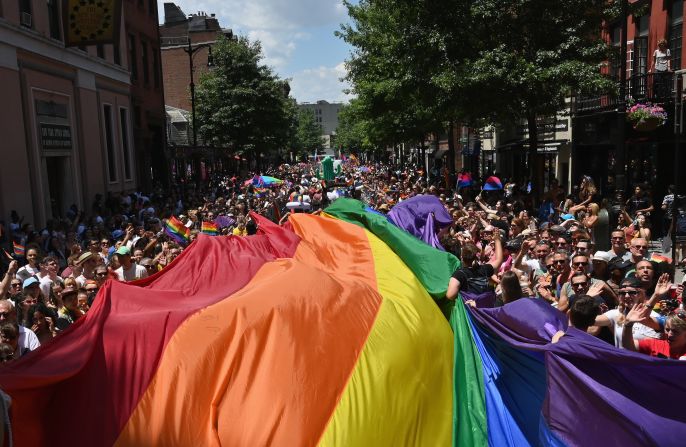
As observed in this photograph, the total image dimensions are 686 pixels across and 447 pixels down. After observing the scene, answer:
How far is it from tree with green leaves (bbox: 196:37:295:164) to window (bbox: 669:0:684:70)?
27.1m

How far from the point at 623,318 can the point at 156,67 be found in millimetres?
34185

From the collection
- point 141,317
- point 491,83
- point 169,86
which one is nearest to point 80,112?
point 491,83

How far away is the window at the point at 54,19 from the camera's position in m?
21.2

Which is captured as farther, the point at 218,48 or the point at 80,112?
the point at 218,48

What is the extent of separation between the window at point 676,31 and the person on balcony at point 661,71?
89cm

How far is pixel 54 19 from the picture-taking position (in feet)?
70.5

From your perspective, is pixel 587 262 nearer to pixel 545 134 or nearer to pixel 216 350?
pixel 216 350

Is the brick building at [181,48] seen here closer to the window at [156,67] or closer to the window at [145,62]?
the window at [156,67]

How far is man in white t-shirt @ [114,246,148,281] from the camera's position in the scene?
894cm

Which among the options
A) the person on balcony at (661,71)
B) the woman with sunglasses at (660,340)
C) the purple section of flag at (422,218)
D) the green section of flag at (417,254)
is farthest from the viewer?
the person on balcony at (661,71)

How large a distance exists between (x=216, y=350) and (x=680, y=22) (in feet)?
59.6

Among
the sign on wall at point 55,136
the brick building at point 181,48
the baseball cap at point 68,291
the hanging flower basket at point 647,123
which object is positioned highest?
the brick building at point 181,48

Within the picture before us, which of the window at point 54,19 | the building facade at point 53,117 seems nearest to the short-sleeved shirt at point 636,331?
the building facade at point 53,117

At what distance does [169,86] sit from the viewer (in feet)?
208
